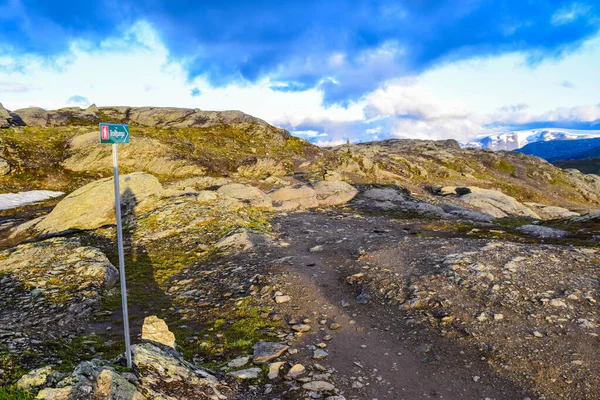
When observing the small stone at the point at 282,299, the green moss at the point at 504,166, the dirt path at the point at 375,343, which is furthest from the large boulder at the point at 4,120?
the green moss at the point at 504,166

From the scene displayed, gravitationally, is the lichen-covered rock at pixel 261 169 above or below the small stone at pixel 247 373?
above

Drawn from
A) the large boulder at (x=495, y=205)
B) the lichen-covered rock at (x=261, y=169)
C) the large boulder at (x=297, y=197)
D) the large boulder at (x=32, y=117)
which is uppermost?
the large boulder at (x=32, y=117)

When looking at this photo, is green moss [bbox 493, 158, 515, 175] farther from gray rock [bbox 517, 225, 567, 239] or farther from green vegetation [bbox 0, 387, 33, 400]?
green vegetation [bbox 0, 387, 33, 400]

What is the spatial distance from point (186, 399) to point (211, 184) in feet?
126

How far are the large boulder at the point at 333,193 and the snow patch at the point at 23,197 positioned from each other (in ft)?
108

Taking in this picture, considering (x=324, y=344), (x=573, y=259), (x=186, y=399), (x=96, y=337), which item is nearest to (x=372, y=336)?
(x=324, y=344)

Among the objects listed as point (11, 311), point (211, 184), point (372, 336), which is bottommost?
point (372, 336)

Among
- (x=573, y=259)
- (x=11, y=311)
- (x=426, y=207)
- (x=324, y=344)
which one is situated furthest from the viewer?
(x=426, y=207)

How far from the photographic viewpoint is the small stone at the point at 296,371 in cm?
923

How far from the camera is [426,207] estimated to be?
120ft

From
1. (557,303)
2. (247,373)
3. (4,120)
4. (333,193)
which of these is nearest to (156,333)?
(247,373)

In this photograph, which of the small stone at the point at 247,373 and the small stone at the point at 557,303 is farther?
the small stone at the point at 557,303

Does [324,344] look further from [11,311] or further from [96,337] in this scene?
[11,311]

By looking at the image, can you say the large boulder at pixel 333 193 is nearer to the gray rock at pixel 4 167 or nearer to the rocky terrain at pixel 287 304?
the rocky terrain at pixel 287 304
